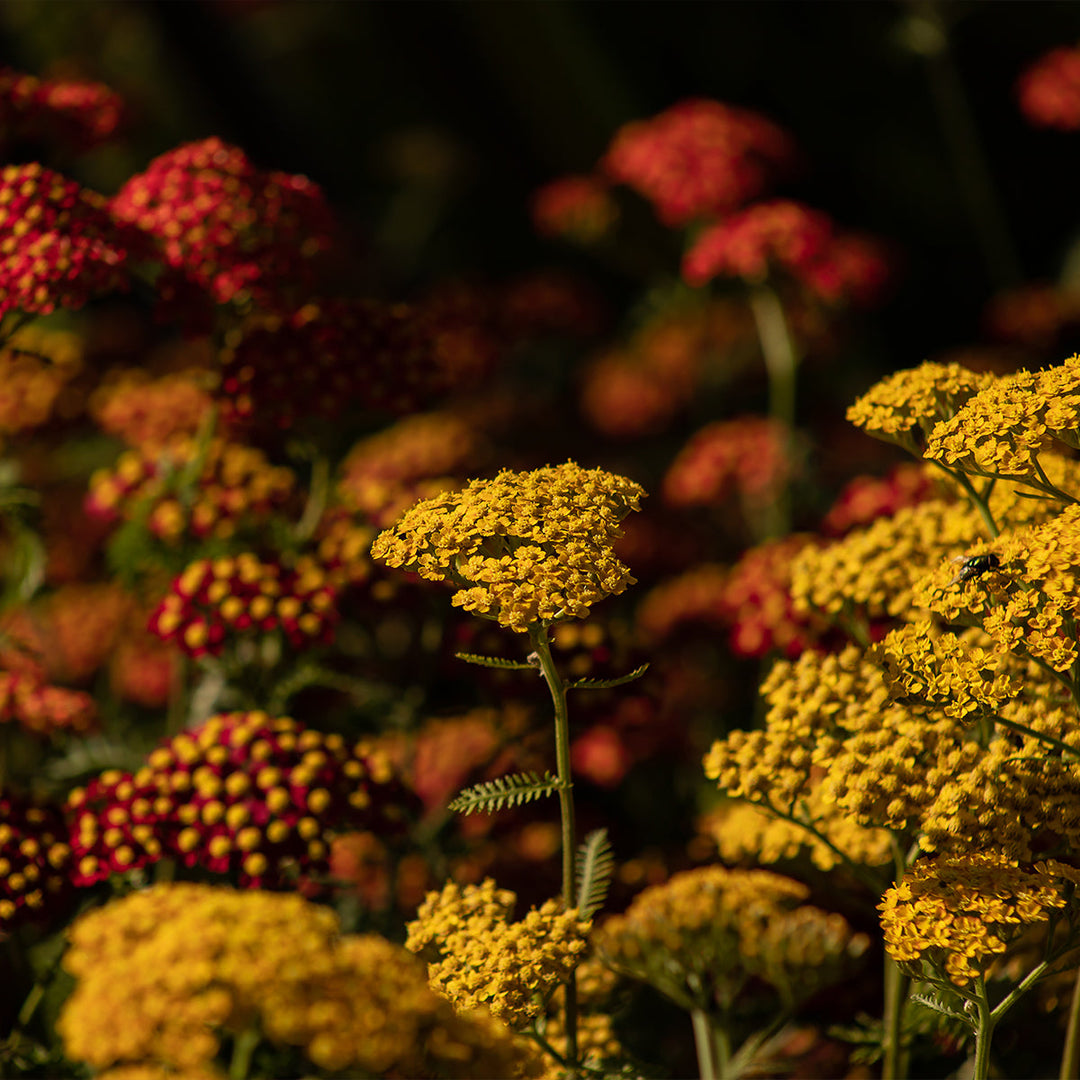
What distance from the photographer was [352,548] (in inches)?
88.4

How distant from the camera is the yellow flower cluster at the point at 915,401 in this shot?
64.2 inches

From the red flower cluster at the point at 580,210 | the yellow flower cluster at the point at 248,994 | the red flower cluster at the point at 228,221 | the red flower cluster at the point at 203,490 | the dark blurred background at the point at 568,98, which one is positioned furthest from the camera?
the dark blurred background at the point at 568,98

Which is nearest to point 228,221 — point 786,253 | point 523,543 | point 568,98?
point 523,543

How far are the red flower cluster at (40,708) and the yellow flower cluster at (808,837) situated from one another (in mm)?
1223

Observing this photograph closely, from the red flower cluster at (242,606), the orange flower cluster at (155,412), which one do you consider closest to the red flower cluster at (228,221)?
the red flower cluster at (242,606)

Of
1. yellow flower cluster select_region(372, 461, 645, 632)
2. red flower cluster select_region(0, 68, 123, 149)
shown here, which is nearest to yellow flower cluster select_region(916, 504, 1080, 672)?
yellow flower cluster select_region(372, 461, 645, 632)

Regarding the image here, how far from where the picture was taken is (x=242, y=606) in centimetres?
210

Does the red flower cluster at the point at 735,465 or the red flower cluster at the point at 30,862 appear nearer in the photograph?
the red flower cluster at the point at 30,862

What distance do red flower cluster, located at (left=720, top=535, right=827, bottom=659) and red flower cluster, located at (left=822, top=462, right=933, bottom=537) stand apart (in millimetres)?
89

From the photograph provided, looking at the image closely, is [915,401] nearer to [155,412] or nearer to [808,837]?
[808,837]

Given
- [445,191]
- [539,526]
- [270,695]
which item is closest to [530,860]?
[270,695]

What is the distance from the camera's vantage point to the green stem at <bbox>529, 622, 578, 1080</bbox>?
1.42 meters

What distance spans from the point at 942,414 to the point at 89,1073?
1503 mm

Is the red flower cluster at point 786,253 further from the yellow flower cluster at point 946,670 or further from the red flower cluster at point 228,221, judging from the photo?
the yellow flower cluster at point 946,670
